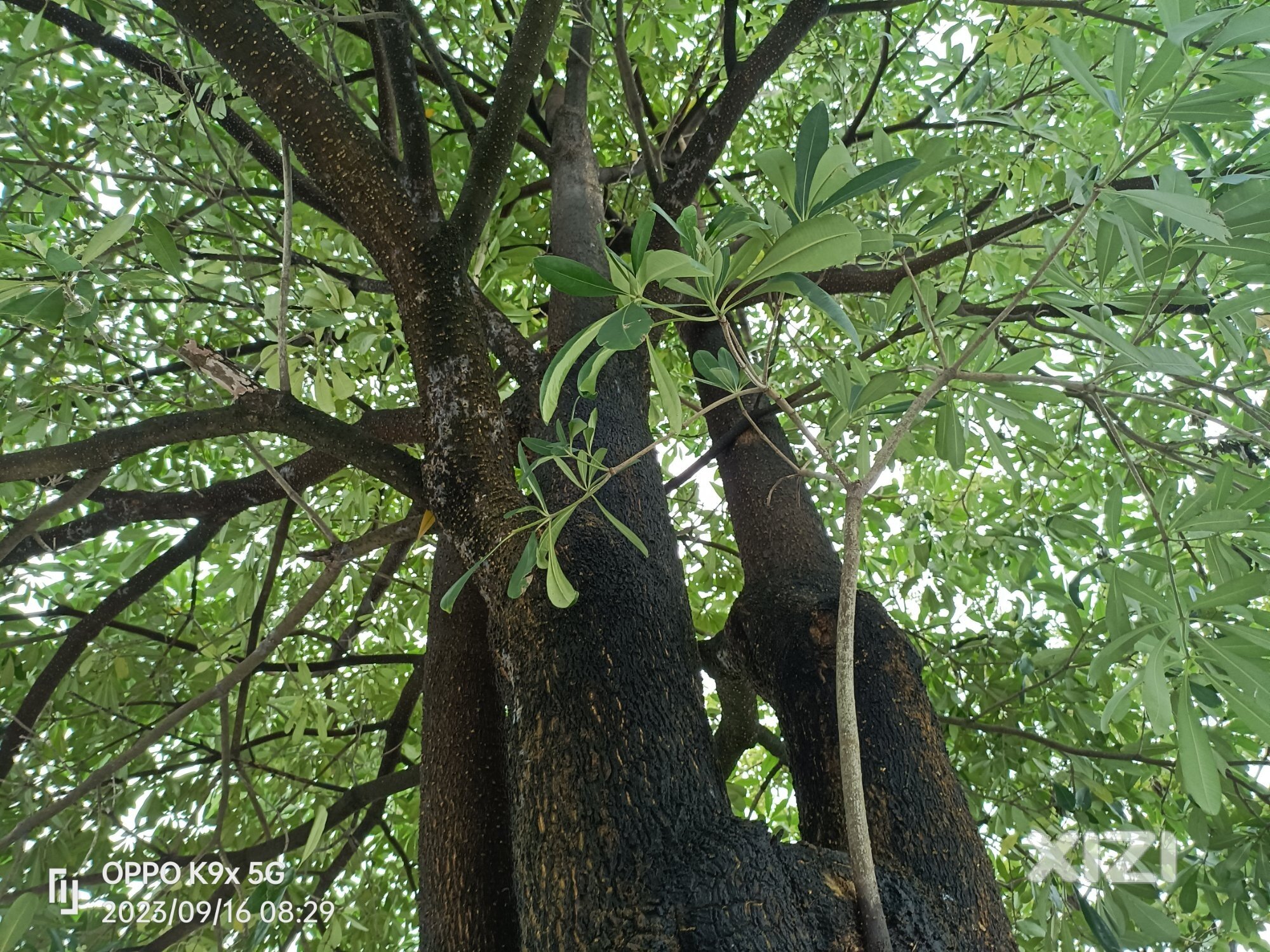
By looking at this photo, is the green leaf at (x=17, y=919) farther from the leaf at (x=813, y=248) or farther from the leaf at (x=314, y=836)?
the leaf at (x=813, y=248)

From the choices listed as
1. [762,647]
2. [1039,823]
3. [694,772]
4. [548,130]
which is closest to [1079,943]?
[1039,823]

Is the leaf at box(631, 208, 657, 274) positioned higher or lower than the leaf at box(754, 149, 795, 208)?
lower

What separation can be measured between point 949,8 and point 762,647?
2268 millimetres

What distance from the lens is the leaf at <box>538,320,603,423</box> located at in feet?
2.25

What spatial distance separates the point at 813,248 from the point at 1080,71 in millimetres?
354

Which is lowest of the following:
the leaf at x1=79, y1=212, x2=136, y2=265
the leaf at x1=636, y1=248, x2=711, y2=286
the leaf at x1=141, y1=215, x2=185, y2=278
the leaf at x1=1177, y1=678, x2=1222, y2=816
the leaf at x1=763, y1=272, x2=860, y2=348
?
the leaf at x1=1177, y1=678, x2=1222, y2=816

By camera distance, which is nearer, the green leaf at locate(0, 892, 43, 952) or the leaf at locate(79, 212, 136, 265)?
the leaf at locate(79, 212, 136, 265)

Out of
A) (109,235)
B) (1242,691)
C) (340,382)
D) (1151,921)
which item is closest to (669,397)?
(1242,691)

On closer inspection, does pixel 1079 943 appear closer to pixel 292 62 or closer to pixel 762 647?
pixel 762 647

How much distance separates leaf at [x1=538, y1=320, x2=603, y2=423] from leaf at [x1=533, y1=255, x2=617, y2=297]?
0.03 m

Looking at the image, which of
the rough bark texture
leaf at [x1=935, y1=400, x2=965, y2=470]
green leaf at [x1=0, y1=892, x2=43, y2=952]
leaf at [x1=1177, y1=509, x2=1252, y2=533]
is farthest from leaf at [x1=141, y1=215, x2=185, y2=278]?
leaf at [x1=1177, y1=509, x2=1252, y2=533]

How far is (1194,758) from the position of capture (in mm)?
852

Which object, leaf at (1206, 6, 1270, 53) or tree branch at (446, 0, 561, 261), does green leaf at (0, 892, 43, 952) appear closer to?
tree branch at (446, 0, 561, 261)

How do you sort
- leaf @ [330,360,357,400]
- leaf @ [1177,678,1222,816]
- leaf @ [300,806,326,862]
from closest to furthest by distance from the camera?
1. leaf @ [1177,678,1222,816]
2. leaf @ [300,806,326,862]
3. leaf @ [330,360,357,400]
